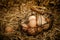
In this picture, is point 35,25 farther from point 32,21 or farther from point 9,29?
point 9,29

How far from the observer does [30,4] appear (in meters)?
1.65

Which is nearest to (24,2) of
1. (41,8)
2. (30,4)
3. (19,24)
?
(30,4)

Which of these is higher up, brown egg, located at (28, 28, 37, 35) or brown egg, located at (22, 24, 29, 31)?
brown egg, located at (22, 24, 29, 31)

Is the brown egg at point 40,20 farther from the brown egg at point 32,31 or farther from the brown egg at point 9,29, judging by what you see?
the brown egg at point 9,29

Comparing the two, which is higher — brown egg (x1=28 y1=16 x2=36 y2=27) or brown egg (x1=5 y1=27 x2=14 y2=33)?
brown egg (x1=28 y1=16 x2=36 y2=27)

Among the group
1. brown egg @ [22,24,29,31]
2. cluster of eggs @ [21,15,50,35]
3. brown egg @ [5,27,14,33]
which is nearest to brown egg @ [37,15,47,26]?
cluster of eggs @ [21,15,50,35]

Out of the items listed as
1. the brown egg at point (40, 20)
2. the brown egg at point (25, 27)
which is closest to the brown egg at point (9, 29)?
the brown egg at point (25, 27)

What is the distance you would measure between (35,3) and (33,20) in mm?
285

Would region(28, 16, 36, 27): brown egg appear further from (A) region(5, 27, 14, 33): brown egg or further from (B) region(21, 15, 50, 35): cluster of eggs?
(A) region(5, 27, 14, 33): brown egg

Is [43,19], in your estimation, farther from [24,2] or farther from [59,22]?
[24,2]

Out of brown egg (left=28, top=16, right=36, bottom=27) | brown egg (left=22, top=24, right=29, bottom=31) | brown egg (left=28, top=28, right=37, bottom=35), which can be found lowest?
brown egg (left=28, top=28, right=37, bottom=35)

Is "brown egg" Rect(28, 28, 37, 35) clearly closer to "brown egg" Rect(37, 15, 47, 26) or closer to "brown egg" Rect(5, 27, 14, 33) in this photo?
"brown egg" Rect(37, 15, 47, 26)

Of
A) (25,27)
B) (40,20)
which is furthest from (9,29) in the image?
(40,20)

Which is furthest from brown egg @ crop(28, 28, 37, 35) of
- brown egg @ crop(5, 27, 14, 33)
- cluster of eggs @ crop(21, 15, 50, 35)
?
brown egg @ crop(5, 27, 14, 33)
